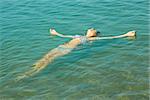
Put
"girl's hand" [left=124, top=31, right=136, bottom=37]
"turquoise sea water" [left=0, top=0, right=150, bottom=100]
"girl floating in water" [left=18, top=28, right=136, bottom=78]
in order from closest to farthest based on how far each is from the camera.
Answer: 1. "turquoise sea water" [left=0, top=0, right=150, bottom=100]
2. "girl floating in water" [left=18, top=28, right=136, bottom=78]
3. "girl's hand" [left=124, top=31, right=136, bottom=37]

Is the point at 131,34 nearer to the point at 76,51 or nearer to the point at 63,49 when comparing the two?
the point at 76,51

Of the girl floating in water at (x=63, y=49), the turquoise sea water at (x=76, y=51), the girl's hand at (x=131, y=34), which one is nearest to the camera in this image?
the turquoise sea water at (x=76, y=51)

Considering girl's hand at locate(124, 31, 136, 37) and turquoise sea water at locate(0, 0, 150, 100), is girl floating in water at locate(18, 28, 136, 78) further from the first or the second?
turquoise sea water at locate(0, 0, 150, 100)

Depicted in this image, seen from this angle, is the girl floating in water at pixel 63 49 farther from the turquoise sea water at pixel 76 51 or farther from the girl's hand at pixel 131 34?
the turquoise sea water at pixel 76 51

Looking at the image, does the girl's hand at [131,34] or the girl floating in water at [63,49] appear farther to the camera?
the girl's hand at [131,34]

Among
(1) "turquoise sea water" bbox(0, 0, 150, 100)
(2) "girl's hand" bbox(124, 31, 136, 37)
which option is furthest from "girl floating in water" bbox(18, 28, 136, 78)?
(1) "turquoise sea water" bbox(0, 0, 150, 100)

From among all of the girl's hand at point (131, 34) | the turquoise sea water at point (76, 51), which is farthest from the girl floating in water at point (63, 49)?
the turquoise sea water at point (76, 51)

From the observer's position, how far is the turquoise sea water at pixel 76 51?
48.3ft

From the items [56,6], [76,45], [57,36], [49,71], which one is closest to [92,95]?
[49,71]

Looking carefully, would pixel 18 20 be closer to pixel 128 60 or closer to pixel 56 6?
pixel 56 6

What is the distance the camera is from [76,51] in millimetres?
18266

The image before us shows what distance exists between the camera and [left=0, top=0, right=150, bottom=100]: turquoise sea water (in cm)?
1473

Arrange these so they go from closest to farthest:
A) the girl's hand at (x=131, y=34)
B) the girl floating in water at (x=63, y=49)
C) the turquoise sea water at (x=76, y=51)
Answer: the turquoise sea water at (x=76, y=51) < the girl floating in water at (x=63, y=49) < the girl's hand at (x=131, y=34)

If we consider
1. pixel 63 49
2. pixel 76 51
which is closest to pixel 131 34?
pixel 76 51
